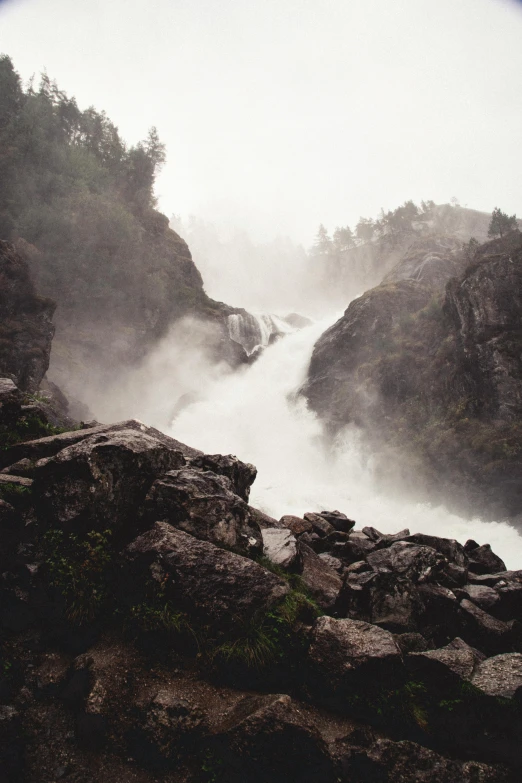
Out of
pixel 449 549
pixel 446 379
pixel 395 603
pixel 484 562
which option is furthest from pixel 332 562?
pixel 446 379

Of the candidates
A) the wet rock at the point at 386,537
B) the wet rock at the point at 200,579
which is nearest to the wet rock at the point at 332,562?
the wet rock at the point at 386,537

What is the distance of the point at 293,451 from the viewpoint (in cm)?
3488

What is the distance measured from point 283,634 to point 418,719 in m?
1.70

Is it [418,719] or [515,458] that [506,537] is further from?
[418,719]

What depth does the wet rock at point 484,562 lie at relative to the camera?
9.92m

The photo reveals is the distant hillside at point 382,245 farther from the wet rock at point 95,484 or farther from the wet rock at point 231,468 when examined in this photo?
the wet rock at point 95,484

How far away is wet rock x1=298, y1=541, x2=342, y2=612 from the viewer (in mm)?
6652

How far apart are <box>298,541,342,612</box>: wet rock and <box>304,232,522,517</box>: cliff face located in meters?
22.3

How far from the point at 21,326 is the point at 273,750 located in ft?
85.5

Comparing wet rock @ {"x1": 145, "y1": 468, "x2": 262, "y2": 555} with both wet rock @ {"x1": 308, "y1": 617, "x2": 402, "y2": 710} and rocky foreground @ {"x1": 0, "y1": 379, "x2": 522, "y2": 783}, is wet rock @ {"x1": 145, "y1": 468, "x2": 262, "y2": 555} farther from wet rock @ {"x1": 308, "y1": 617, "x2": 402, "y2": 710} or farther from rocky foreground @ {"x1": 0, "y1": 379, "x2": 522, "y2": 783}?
wet rock @ {"x1": 308, "y1": 617, "x2": 402, "y2": 710}

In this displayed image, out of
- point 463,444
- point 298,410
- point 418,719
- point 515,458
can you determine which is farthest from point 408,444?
point 418,719

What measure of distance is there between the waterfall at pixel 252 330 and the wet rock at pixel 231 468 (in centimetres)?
3804

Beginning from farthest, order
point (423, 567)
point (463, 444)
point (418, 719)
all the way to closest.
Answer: point (463, 444) → point (423, 567) → point (418, 719)

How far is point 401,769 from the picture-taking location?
3.61 m
